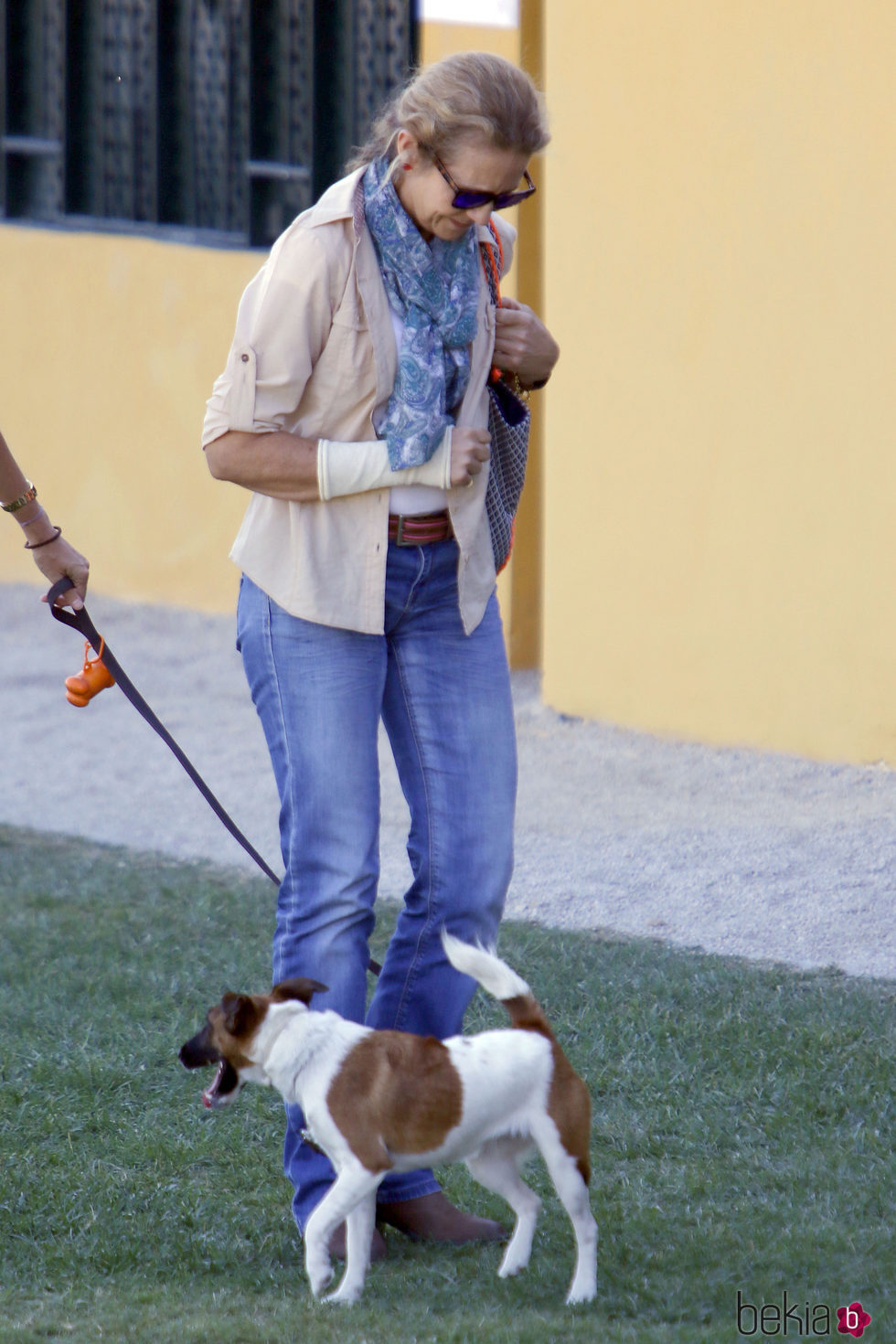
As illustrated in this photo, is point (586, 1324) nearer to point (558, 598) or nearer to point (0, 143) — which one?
point (558, 598)

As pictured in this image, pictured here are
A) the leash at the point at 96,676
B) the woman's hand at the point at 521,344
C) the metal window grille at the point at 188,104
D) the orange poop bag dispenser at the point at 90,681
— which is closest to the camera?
A: the woman's hand at the point at 521,344

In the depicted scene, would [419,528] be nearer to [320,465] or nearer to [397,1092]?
[320,465]

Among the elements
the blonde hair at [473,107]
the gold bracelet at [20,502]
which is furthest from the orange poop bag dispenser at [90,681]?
the blonde hair at [473,107]

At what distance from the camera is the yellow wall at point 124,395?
10062 millimetres

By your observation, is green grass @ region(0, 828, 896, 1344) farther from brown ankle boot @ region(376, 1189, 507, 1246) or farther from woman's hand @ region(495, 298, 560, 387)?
woman's hand @ region(495, 298, 560, 387)

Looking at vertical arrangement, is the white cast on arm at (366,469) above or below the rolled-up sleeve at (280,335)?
below

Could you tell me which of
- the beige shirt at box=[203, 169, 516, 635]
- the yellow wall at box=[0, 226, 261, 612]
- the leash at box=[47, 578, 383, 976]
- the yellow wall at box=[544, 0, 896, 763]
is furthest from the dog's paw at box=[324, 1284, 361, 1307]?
the yellow wall at box=[0, 226, 261, 612]

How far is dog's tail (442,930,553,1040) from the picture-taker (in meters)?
3.13

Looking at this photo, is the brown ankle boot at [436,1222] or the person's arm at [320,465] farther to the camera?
the brown ankle boot at [436,1222]

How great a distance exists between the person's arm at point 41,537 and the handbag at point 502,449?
36.0 inches

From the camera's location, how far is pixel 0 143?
11.2 meters

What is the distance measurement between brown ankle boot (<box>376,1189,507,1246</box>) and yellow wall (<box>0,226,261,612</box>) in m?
6.75

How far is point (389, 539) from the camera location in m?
3.25

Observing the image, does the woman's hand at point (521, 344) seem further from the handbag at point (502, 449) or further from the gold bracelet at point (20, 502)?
the gold bracelet at point (20, 502)
